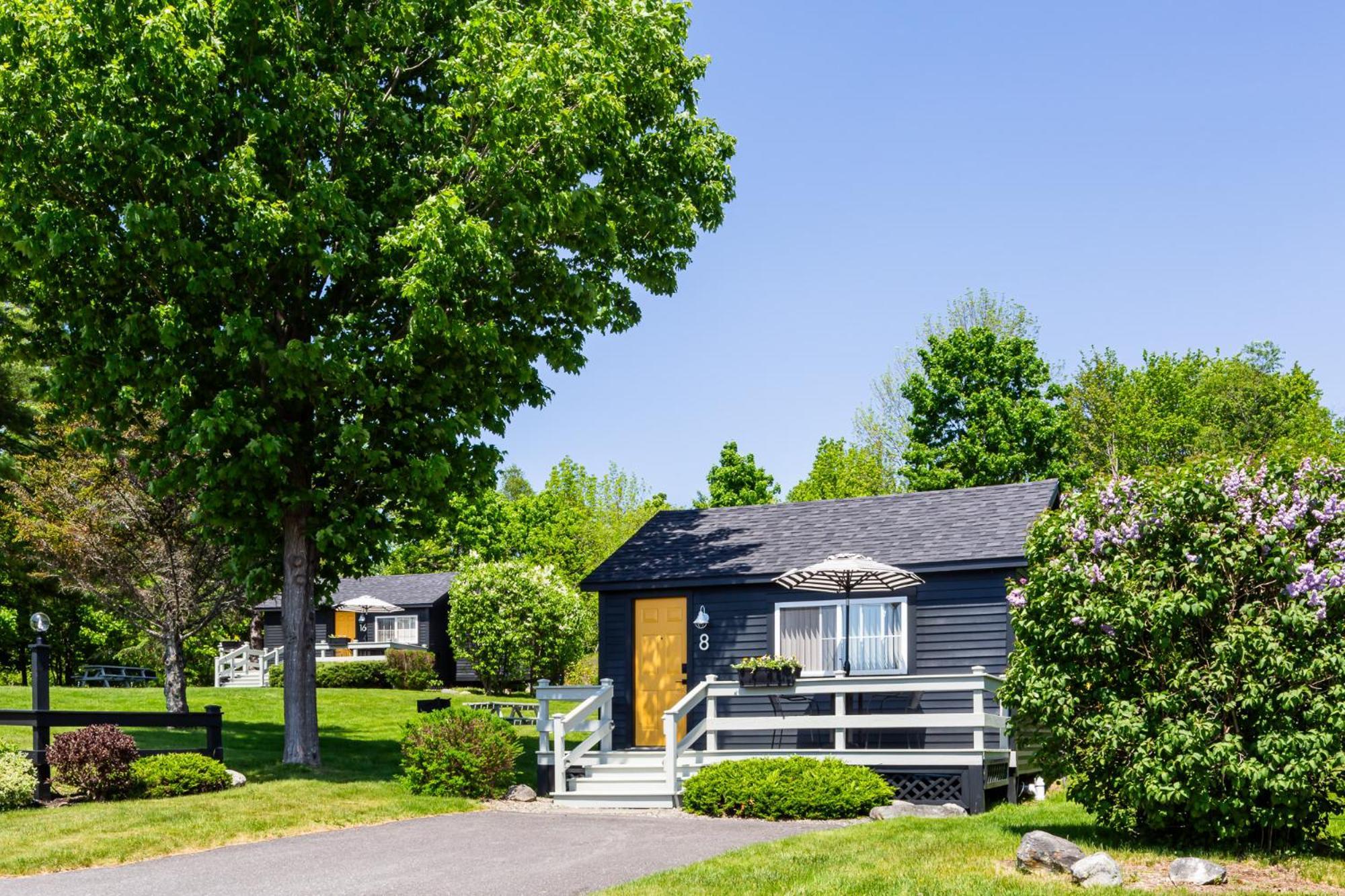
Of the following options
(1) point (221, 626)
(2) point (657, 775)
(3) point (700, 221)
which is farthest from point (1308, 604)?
(1) point (221, 626)

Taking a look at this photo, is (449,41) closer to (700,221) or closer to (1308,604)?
(700,221)

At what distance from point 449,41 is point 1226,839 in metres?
15.3

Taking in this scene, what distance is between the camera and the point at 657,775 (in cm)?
1722

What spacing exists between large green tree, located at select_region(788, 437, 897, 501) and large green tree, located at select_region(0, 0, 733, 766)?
2579cm

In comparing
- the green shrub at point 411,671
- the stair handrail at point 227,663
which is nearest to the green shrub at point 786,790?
the green shrub at point 411,671

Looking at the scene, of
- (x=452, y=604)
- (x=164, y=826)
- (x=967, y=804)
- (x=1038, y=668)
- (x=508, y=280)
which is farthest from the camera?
(x=452, y=604)

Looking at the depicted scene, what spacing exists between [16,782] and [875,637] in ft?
39.0

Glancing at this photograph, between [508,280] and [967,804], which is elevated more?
[508,280]

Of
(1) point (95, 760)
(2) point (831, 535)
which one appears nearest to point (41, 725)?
(1) point (95, 760)

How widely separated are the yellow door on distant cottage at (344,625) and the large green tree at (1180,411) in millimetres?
28378

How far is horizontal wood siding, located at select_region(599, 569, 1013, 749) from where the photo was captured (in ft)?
60.0

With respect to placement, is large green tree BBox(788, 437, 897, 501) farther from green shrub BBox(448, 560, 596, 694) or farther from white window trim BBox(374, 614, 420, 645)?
white window trim BBox(374, 614, 420, 645)

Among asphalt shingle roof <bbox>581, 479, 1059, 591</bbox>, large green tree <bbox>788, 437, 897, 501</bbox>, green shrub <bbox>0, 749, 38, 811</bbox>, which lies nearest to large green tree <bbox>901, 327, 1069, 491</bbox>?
large green tree <bbox>788, 437, 897, 501</bbox>

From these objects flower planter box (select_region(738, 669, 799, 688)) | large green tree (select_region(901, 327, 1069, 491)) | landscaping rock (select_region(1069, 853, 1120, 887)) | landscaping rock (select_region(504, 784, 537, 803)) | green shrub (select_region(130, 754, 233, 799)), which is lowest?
landscaping rock (select_region(504, 784, 537, 803))
